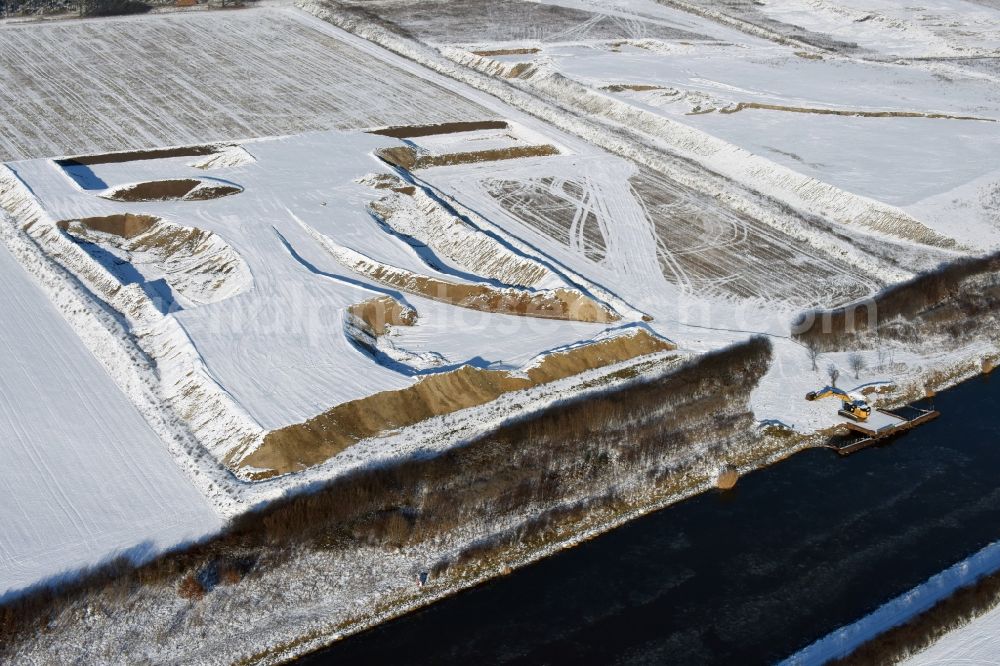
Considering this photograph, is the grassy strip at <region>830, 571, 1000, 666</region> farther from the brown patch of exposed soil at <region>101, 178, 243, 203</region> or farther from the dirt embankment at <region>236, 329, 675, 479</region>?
the brown patch of exposed soil at <region>101, 178, 243, 203</region>

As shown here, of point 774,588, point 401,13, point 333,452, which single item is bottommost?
point 774,588

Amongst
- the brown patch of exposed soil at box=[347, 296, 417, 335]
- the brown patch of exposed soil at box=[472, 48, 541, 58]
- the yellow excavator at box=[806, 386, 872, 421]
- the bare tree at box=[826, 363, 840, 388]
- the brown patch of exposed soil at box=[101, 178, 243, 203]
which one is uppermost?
the brown patch of exposed soil at box=[472, 48, 541, 58]

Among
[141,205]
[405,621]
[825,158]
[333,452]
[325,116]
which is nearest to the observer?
[405,621]

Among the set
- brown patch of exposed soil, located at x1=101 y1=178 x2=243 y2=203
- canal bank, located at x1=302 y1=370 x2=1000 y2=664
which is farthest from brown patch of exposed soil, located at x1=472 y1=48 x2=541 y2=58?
canal bank, located at x1=302 y1=370 x2=1000 y2=664

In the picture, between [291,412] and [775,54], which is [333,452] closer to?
[291,412]

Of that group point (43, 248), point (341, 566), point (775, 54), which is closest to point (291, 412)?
point (341, 566)

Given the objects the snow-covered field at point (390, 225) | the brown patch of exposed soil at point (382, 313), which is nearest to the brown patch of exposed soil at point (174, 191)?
the snow-covered field at point (390, 225)

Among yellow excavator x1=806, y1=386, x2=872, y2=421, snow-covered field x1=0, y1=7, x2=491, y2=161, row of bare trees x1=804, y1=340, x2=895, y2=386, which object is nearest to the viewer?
yellow excavator x1=806, y1=386, x2=872, y2=421

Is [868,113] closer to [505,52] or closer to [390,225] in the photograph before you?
[505,52]
